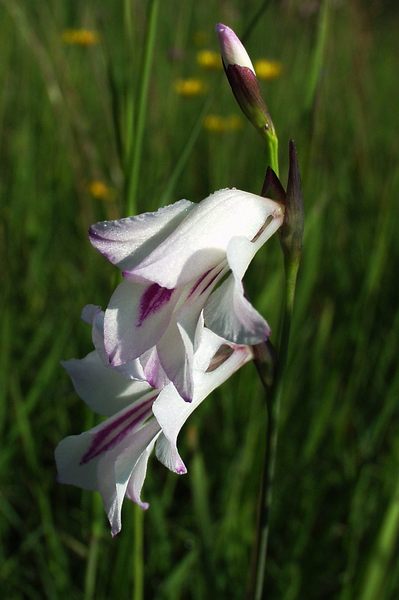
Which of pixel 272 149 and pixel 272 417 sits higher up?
pixel 272 149

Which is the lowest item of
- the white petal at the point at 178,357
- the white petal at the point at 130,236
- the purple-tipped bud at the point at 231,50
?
the white petal at the point at 178,357

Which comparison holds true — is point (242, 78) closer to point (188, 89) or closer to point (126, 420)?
point (126, 420)

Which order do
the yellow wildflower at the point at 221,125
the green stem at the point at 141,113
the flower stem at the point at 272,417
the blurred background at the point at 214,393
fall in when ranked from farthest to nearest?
the yellow wildflower at the point at 221,125, the blurred background at the point at 214,393, the green stem at the point at 141,113, the flower stem at the point at 272,417

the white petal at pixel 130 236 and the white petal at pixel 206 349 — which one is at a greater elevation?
the white petal at pixel 130 236

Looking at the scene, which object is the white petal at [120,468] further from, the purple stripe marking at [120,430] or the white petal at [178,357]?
the white petal at [178,357]

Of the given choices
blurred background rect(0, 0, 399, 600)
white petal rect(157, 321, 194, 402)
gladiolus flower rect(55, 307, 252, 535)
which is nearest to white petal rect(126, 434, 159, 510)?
gladiolus flower rect(55, 307, 252, 535)

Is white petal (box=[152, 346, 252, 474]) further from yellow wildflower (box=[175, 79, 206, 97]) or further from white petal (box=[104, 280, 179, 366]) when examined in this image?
yellow wildflower (box=[175, 79, 206, 97])

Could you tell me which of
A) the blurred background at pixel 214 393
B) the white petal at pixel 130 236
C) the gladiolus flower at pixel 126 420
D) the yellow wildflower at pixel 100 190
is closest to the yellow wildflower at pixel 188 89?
the blurred background at pixel 214 393

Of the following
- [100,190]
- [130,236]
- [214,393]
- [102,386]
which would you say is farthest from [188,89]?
[130,236]
